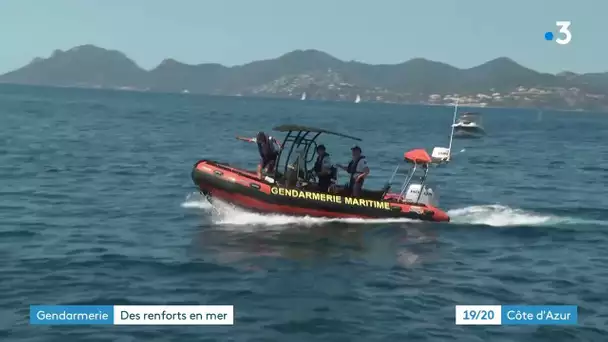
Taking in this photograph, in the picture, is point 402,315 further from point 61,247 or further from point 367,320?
point 61,247

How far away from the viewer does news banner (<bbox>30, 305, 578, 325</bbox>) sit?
1185 cm

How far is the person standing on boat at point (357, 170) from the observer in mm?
20594

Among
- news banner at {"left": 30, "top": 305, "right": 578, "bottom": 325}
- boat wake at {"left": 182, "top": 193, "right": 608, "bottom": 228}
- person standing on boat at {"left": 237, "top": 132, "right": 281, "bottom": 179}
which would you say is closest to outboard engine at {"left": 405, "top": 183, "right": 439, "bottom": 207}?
boat wake at {"left": 182, "top": 193, "right": 608, "bottom": 228}

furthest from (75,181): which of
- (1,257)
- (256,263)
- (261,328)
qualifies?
(261,328)

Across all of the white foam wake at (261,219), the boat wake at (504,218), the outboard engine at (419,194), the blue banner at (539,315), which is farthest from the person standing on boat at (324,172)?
the blue banner at (539,315)

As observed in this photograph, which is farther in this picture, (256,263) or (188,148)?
(188,148)

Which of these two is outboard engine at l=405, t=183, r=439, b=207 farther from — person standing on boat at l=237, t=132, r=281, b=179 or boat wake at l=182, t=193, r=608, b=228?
person standing on boat at l=237, t=132, r=281, b=179

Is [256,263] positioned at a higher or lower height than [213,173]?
lower

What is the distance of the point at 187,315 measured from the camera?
40.1 ft

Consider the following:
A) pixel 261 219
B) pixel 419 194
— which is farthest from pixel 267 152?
pixel 419 194

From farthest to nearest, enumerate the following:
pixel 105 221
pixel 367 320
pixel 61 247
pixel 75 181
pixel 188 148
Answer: pixel 188 148, pixel 75 181, pixel 105 221, pixel 61 247, pixel 367 320

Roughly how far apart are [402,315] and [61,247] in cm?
843

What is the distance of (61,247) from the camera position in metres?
16.7

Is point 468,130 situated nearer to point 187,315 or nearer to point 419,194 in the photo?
point 419,194
